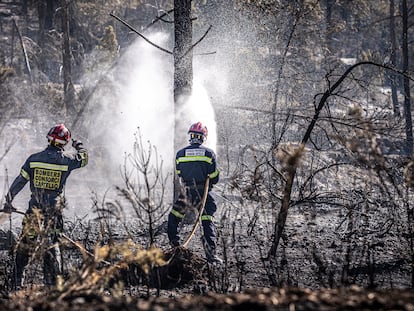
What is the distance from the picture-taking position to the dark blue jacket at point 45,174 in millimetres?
7891

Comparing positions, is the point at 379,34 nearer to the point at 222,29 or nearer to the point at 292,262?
the point at 222,29

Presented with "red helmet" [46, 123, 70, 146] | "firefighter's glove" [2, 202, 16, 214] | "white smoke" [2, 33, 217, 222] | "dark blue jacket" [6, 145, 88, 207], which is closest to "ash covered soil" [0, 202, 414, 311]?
"firefighter's glove" [2, 202, 16, 214]

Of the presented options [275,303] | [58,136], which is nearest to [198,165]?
[58,136]

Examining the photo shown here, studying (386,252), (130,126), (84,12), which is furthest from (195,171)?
(84,12)

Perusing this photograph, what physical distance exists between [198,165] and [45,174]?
6.89 feet

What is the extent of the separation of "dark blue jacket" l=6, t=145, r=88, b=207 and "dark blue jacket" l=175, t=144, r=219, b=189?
5.48 ft

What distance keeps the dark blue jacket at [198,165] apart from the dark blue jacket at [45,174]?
1.67 meters

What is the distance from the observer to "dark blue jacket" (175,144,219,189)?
8.62 metres

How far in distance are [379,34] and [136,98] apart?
78.0 ft

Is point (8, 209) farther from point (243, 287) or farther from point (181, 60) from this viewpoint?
point (181, 60)

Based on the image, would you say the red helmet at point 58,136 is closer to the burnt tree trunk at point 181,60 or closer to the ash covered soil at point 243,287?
the ash covered soil at point 243,287

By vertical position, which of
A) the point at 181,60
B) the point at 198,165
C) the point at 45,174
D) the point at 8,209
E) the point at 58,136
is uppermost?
the point at 181,60

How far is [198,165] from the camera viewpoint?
28.3 feet

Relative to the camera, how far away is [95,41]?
30.0 meters
